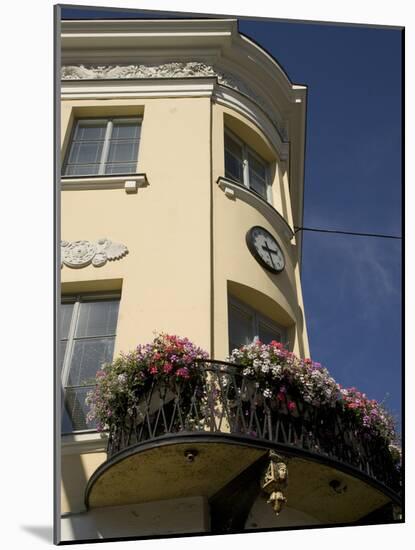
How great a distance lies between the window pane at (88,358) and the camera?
4.39 m

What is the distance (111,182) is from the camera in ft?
17.8

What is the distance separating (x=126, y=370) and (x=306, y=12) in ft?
8.43

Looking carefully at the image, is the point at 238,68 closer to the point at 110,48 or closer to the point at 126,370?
the point at 110,48

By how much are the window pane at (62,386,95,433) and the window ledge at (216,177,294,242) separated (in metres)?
2.12

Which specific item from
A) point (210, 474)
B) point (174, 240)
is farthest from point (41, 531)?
point (174, 240)

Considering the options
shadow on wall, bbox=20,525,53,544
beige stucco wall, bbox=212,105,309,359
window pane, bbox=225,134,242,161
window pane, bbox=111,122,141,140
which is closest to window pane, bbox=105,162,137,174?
window pane, bbox=111,122,141,140

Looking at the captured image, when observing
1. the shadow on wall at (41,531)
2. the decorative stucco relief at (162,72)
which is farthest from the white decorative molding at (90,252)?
the shadow on wall at (41,531)

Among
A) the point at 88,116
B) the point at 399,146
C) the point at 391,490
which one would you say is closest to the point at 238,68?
the point at 88,116

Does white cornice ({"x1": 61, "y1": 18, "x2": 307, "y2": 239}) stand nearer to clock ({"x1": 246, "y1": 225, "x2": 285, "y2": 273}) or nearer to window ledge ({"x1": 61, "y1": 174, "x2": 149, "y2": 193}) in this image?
clock ({"x1": 246, "y1": 225, "x2": 285, "y2": 273})

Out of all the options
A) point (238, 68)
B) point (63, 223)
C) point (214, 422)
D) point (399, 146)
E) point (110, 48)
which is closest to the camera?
point (214, 422)

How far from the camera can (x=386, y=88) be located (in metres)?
5.14

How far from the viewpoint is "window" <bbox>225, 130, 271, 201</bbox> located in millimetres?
6230

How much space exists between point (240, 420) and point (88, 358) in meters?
1.02

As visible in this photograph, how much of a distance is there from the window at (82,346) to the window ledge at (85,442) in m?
0.05
